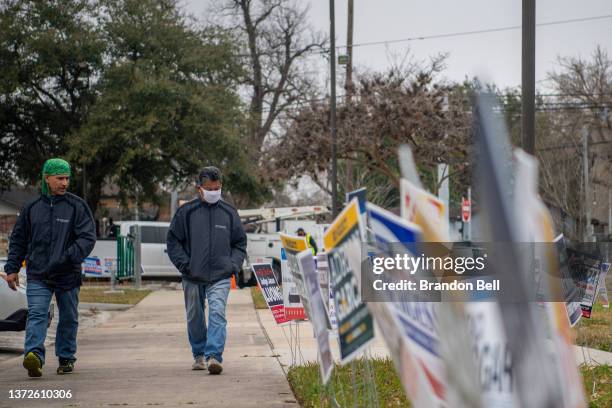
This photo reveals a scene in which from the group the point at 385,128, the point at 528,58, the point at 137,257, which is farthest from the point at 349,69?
the point at 528,58

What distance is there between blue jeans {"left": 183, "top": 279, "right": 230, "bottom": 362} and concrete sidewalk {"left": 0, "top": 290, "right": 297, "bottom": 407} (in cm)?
22

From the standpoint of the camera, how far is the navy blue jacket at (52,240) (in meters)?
8.62

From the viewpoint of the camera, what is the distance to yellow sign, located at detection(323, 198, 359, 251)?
4004mm

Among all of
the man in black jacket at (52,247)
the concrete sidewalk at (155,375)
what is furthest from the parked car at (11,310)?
the man in black jacket at (52,247)

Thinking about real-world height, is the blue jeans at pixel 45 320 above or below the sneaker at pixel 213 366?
above

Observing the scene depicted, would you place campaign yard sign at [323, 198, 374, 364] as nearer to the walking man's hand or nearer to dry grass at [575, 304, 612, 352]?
the walking man's hand

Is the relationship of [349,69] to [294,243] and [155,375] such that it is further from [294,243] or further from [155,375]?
[294,243]

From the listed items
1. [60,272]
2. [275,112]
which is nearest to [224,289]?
[60,272]

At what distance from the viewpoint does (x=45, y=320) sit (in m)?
8.59

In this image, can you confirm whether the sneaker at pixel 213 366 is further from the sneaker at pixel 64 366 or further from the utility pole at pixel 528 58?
the utility pole at pixel 528 58

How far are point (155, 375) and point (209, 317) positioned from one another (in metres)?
0.63

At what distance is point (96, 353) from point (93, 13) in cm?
2744

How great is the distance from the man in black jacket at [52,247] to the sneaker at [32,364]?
10 cm

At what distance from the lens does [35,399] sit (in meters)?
7.49
